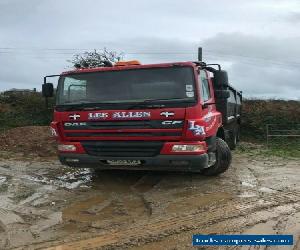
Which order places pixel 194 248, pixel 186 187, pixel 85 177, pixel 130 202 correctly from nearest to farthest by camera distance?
pixel 194 248 → pixel 130 202 → pixel 186 187 → pixel 85 177

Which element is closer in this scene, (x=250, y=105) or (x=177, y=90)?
(x=177, y=90)

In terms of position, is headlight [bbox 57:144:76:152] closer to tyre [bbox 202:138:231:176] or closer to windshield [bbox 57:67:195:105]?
windshield [bbox 57:67:195:105]

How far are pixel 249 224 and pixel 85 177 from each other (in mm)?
4674

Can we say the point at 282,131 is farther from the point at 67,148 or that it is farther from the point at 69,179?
the point at 67,148

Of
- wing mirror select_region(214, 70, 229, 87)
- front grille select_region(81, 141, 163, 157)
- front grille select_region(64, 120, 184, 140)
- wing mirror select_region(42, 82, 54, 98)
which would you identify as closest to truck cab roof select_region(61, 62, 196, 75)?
wing mirror select_region(42, 82, 54, 98)

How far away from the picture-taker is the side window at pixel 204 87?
8.50 metres

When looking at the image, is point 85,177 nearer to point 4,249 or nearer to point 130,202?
point 130,202

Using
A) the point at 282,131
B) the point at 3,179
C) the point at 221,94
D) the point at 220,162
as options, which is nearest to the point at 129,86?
the point at 221,94

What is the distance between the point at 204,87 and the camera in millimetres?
8836

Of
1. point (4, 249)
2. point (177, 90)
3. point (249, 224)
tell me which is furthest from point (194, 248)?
point (177, 90)

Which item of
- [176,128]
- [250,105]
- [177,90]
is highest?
[177,90]

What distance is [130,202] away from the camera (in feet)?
25.4

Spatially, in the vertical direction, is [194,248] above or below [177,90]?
below

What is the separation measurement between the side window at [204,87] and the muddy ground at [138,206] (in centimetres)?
165
